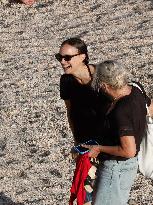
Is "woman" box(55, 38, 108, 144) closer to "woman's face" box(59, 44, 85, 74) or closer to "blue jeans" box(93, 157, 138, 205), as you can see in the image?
"woman's face" box(59, 44, 85, 74)

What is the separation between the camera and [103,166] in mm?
4047

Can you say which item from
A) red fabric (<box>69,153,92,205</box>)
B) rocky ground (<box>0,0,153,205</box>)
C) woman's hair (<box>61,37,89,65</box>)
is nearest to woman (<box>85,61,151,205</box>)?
red fabric (<box>69,153,92,205</box>)

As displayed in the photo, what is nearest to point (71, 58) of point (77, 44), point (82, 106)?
point (77, 44)

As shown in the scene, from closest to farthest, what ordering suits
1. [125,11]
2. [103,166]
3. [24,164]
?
[103,166] < [24,164] < [125,11]

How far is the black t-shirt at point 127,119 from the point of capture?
3738mm

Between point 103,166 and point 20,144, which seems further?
point 20,144

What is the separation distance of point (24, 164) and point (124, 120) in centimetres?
316

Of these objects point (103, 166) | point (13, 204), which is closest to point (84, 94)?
point (103, 166)

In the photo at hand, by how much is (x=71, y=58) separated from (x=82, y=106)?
38cm

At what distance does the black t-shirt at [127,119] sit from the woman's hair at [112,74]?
11cm

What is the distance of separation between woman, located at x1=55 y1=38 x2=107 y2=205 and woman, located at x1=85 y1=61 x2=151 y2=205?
305 millimetres

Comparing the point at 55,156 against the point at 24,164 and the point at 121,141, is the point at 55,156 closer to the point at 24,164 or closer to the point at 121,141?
the point at 24,164

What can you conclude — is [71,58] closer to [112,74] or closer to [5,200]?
[112,74]

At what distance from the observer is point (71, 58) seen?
4375 millimetres
